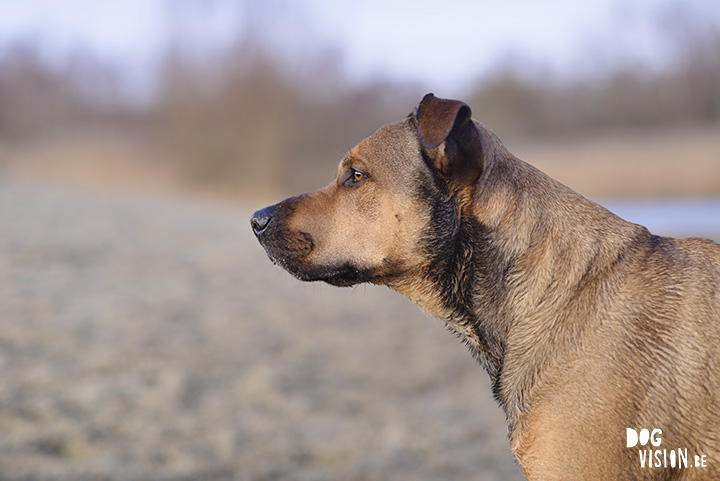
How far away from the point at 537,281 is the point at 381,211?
72cm

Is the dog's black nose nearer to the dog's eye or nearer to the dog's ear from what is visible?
the dog's eye

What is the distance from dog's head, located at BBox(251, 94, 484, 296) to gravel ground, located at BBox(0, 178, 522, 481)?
Answer: 149 inches

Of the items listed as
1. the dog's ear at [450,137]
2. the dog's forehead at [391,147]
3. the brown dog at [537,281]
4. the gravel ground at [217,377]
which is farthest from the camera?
the gravel ground at [217,377]

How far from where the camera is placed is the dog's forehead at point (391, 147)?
307cm

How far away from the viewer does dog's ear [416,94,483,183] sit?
2721 mm

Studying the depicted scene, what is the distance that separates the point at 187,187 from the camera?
25.5 meters

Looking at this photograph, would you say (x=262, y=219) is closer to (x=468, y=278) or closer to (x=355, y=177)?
(x=355, y=177)

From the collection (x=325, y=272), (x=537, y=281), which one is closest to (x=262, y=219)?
(x=325, y=272)

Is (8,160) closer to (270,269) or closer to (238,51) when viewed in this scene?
(238,51)

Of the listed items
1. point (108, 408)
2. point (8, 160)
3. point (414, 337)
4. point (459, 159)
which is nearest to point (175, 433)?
point (108, 408)

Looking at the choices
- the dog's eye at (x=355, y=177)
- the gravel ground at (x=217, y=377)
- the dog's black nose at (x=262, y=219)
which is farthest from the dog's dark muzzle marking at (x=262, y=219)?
the gravel ground at (x=217, y=377)

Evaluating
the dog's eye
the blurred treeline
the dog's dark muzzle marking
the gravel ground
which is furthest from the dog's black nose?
the blurred treeline

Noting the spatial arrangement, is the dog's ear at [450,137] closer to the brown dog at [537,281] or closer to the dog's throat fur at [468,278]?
the brown dog at [537,281]

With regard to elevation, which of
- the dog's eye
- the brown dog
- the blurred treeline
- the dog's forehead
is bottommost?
the brown dog
